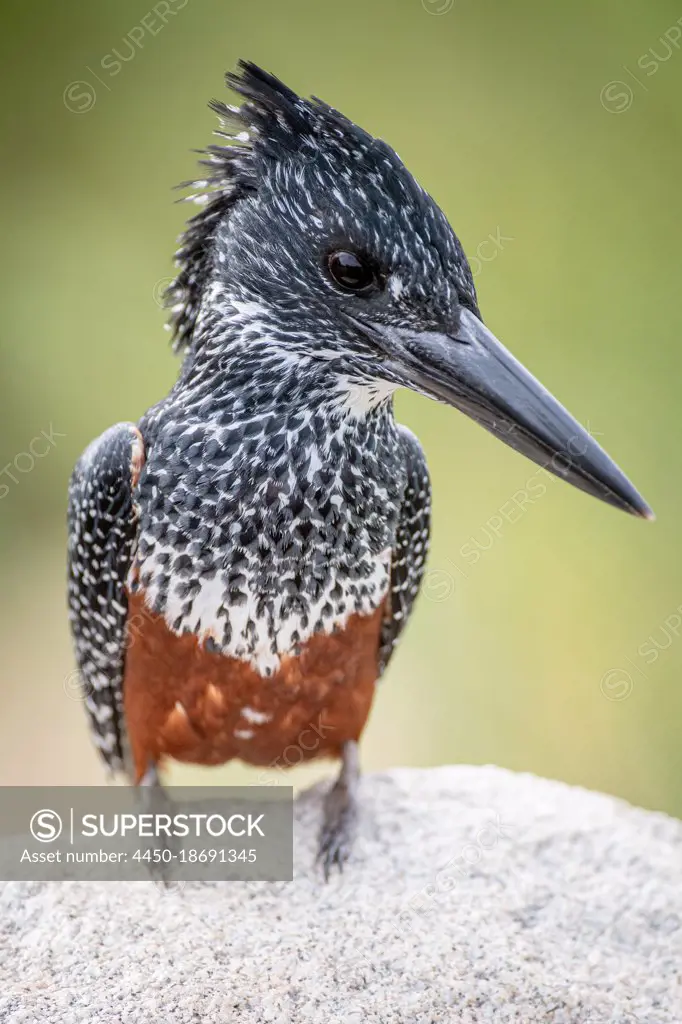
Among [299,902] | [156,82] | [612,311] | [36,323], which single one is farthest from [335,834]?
[156,82]

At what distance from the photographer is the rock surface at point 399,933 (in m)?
2.20

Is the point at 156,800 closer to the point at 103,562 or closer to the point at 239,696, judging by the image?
the point at 239,696

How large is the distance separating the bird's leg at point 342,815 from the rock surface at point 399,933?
5 cm

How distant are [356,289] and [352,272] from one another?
0.12 feet

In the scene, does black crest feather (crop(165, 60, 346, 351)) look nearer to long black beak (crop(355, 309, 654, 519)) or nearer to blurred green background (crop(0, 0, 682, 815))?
long black beak (crop(355, 309, 654, 519))

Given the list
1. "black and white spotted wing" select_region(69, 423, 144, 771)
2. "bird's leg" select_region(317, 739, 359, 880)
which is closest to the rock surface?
"bird's leg" select_region(317, 739, 359, 880)

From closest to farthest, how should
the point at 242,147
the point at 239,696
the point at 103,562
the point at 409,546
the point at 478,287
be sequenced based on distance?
the point at 242,147 → the point at 239,696 → the point at 103,562 → the point at 409,546 → the point at 478,287

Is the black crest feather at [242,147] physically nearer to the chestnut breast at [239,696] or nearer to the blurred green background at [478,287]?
the chestnut breast at [239,696]

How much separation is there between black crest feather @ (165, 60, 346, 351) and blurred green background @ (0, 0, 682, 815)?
1816mm

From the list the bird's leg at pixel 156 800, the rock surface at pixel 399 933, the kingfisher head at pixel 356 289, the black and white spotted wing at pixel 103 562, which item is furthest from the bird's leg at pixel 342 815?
the kingfisher head at pixel 356 289

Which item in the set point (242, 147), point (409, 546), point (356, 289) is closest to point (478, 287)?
point (409, 546)

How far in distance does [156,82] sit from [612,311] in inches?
87.9

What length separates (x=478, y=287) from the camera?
4281mm

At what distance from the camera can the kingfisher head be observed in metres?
2.12
